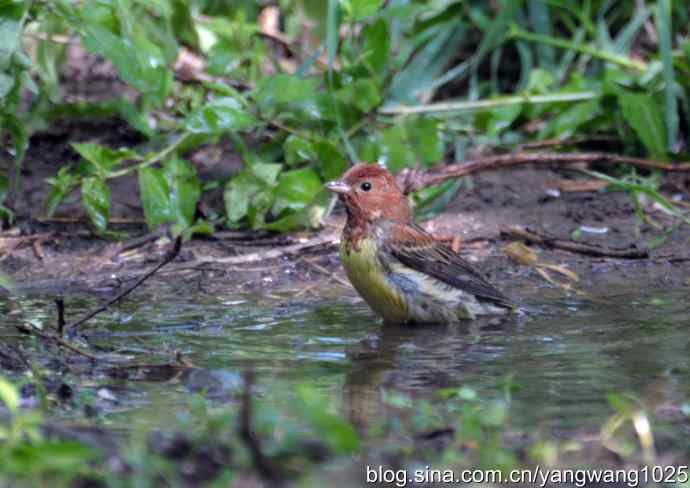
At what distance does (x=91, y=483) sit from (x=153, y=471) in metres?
0.20

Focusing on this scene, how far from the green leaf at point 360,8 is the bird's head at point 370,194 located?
4.36 ft

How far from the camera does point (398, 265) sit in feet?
21.9

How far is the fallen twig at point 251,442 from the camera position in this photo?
10.9 feet

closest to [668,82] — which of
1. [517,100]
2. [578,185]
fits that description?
[578,185]

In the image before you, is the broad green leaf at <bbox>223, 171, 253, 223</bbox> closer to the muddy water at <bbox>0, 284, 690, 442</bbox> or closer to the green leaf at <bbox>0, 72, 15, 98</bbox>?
the muddy water at <bbox>0, 284, 690, 442</bbox>

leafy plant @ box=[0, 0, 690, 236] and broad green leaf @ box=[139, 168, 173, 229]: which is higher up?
leafy plant @ box=[0, 0, 690, 236]

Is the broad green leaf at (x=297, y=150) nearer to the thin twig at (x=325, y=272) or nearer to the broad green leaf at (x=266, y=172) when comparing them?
the broad green leaf at (x=266, y=172)

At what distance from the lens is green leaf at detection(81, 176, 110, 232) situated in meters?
7.39

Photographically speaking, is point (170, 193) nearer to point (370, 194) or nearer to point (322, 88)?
point (370, 194)

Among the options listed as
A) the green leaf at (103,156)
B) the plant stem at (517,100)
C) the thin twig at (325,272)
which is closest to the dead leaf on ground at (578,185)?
the plant stem at (517,100)

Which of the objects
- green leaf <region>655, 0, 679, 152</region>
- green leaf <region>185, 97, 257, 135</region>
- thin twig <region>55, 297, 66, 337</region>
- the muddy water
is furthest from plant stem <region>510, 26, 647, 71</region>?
thin twig <region>55, 297, 66, 337</region>

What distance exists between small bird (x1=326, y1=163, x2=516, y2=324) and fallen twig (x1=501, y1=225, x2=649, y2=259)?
880 mm

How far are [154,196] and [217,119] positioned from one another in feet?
1.95

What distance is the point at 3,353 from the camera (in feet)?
16.4
